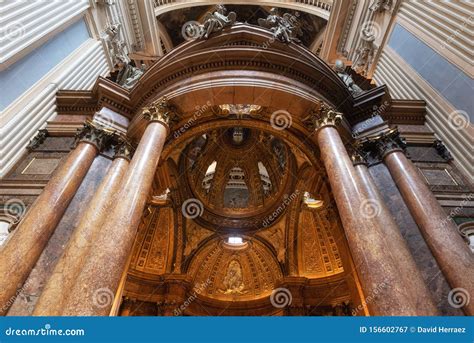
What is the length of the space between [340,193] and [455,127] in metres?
5.47

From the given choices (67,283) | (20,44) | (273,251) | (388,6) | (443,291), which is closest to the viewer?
(67,283)

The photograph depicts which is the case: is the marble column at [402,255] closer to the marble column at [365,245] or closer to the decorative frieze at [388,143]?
the marble column at [365,245]

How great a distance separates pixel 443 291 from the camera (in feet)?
17.0

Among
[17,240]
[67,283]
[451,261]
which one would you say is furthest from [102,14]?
[451,261]

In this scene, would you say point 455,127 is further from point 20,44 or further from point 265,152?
point 20,44

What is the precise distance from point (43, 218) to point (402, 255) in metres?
6.86

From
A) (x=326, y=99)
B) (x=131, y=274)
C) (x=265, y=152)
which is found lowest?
(x=131, y=274)

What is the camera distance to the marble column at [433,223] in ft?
16.5

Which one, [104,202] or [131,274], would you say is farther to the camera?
[131,274]
